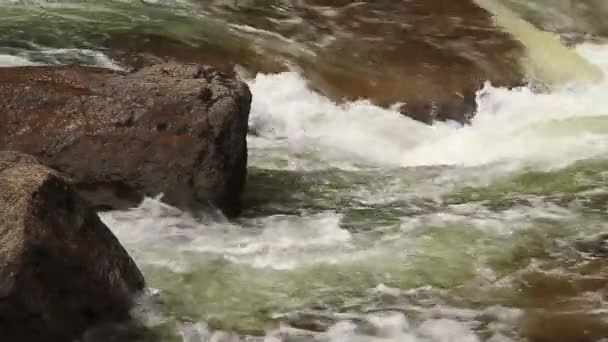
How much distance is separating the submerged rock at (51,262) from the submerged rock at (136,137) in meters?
1.18

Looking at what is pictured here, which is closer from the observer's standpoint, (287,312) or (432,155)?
(287,312)

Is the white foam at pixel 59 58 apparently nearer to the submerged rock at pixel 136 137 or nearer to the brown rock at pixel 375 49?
the brown rock at pixel 375 49

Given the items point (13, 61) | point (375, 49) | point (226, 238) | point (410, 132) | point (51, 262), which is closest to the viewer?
point (51, 262)

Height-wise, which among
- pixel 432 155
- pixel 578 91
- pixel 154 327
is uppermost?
pixel 578 91

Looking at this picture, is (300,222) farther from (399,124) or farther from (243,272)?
(399,124)

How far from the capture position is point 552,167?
7.07 meters

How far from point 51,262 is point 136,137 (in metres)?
1.78

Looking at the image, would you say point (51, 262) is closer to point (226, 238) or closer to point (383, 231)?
point (226, 238)

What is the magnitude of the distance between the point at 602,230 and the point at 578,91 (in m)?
4.19

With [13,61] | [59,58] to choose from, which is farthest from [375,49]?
[13,61]

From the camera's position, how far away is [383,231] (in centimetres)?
568

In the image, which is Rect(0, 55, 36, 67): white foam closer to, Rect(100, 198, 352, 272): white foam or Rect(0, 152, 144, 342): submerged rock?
Rect(100, 198, 352, 272): white foam

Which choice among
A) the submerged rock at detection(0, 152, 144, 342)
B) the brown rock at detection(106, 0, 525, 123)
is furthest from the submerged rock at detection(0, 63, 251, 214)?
the brown rock at detection(106, 0, 525, 123)

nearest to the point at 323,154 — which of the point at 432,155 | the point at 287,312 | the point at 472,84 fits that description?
the point at 432,155
